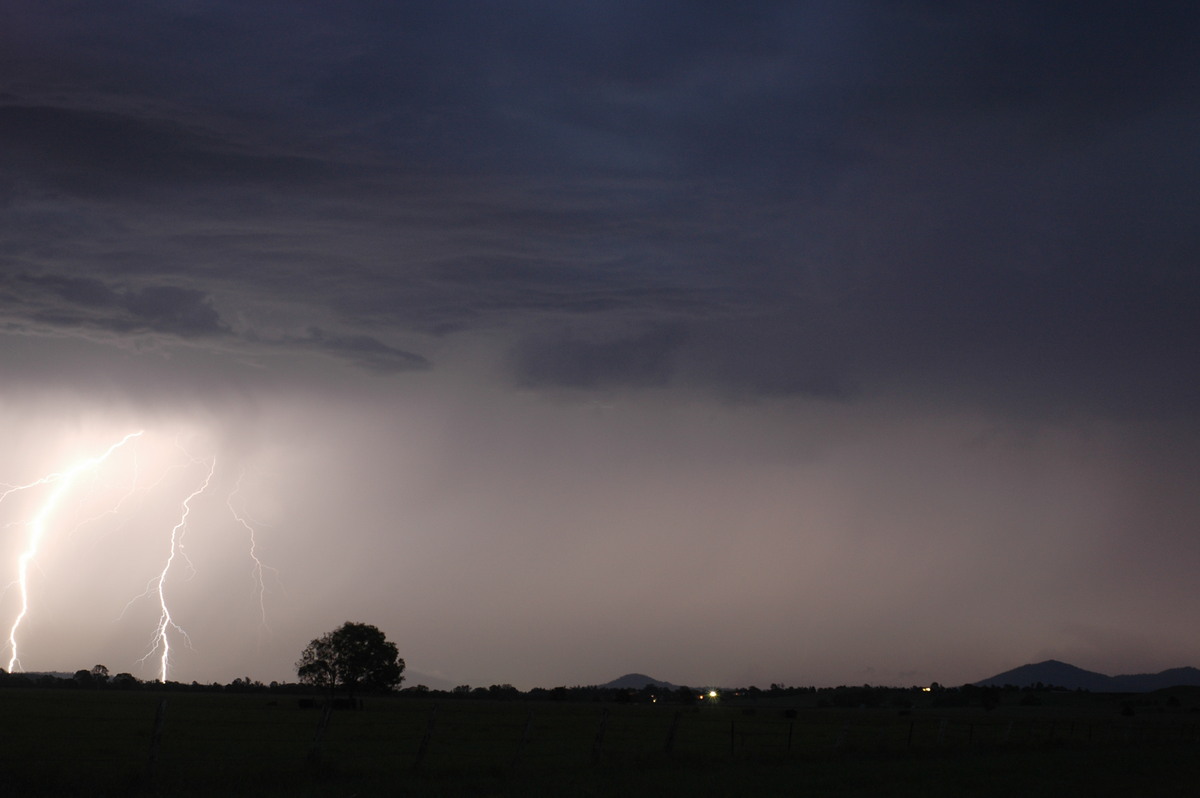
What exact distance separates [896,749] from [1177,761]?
914 cm

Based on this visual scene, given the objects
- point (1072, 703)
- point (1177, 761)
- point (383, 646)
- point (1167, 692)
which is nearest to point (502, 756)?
point (1177, 761)

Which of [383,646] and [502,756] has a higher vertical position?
[383,646]

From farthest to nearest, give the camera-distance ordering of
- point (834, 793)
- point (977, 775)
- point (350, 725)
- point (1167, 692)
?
1. point (1167, 692)
2. point (350, 725)
3. point (977, 775)
4. point (834, 793)

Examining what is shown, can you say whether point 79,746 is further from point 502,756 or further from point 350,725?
point 350,725

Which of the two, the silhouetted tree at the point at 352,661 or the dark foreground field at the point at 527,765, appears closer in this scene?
the dark foreground field at the point at 527,765

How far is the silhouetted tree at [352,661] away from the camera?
104 m

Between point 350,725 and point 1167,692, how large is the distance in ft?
544

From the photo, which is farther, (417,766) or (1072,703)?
(1072,703)

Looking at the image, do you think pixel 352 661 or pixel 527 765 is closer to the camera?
pixel 527 765

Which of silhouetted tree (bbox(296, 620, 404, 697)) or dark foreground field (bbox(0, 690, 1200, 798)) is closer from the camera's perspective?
dark foreground field (bbox(0, 690, 1200, 798))

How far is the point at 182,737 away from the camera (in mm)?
38562

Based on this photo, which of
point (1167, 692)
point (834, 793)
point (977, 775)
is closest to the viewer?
point (834, 793)

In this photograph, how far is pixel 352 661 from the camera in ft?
343

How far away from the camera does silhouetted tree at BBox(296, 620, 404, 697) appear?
104438 mm
